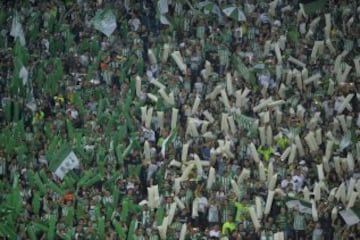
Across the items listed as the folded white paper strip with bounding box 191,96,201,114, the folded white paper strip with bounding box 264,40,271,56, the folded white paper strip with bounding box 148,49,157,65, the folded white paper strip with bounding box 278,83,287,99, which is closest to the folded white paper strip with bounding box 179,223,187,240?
the folded white paper strip with bounding box 191,96,201,114

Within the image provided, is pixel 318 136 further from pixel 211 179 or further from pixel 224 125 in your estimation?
pixel 211 179

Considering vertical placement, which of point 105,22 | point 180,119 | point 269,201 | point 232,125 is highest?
point 105,22

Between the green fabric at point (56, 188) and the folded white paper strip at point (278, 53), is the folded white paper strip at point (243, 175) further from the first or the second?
the folded white paper strip at point (278, 53)

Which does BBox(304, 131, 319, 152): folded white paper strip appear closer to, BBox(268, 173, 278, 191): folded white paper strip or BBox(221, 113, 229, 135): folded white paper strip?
BBox(268, 173, 278, 191): folded white paper strip

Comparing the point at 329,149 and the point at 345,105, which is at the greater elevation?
the point at 345,105

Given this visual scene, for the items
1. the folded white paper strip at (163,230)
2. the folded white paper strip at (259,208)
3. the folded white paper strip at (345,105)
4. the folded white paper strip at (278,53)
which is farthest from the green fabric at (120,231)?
the folded white paper strip at (278,53)

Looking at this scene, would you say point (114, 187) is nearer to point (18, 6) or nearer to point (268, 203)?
point (268, 203)

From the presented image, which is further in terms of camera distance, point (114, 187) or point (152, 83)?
point (152, 83)

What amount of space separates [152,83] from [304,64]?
2.96m

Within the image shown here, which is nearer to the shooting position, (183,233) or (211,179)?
(183,233)

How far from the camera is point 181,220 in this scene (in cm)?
2642

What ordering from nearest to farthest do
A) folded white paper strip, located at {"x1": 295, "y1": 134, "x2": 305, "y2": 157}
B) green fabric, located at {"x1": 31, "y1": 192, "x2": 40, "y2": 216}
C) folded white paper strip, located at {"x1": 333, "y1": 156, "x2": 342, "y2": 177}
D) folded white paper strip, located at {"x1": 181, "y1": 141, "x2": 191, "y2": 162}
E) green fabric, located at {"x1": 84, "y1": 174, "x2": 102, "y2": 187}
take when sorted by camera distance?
green fabric, located at {"x1": 31, "y1": 192, "x2": 40, "y2": 216} < green fabric, located at {"x1": 84, "y1": 174, "x2": 102, "y2": 187} < folded white paper strip, located at {"x1": 333, "y1": 156, "x2": 342, "y2": 177} < folded white paper strip, located at {"x1": 181, "y1": 141, "x2": 191, "y2": 162} < folded white paper strip, located at {"x1": 295, "y1": 134, "x2": 305, "y2": 157}

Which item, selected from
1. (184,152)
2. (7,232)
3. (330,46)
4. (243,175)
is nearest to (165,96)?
(184,152)

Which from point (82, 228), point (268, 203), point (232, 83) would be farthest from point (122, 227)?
point (232, 83)
